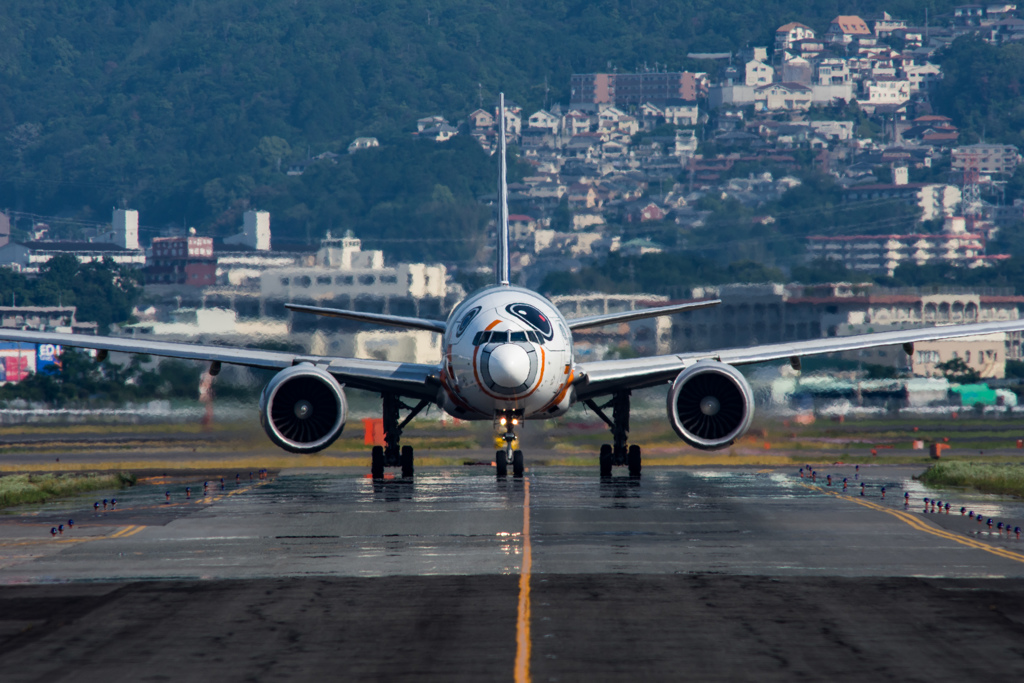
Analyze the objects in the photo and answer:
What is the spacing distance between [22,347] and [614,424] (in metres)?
93.5

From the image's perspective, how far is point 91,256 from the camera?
19212 centimetres

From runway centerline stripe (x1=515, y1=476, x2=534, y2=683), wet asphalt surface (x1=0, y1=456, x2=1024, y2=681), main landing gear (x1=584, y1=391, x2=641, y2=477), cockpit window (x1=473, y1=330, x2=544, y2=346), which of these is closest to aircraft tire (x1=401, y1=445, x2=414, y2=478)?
main landing gear (x1=584, y1=391, x2=641, y2=477)

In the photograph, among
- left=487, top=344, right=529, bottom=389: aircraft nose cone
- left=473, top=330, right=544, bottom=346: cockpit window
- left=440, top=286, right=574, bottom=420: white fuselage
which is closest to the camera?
left=487, top=344, right=529, bottom=389: aircraft nose cone

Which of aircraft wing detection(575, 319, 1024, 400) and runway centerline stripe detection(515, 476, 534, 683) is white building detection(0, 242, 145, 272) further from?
runway centerline stripe detection(515, 476, 534, 683)

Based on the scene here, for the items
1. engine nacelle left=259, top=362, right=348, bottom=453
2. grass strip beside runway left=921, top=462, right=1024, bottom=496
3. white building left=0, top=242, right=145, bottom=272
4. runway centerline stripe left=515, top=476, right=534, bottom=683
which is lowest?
runway centerline stripe left=515, top=476, right=534, bottom=683

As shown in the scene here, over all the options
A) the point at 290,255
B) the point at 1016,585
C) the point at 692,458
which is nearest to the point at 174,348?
the point at 692,458

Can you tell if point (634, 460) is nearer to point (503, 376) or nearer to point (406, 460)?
point (406, 460)

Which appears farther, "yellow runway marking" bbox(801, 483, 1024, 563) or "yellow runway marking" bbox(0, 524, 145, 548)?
"yellow runway marking" bbox(0, 524, 145, 548)

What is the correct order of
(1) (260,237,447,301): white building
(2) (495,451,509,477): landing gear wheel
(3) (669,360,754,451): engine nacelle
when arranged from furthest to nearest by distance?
1. (1) (260,237,447,301): white building
2. (2) (495,451,509,477): landing gear wheel
3. (3) (669,360,754,451): engine nacelle

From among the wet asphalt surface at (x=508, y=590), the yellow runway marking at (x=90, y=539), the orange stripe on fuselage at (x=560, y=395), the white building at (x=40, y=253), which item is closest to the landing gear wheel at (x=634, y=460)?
the orange stripe on fuselage at (x=560, y=395)

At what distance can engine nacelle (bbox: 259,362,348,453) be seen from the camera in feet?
120

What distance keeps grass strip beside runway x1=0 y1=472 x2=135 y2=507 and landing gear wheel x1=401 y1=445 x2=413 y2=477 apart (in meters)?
7.35

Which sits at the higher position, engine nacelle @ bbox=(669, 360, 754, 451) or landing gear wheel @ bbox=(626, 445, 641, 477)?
engine nacelle @ bbox=(669, 360, 754, 451)

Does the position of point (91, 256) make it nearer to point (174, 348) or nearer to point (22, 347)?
point (22, 347)
